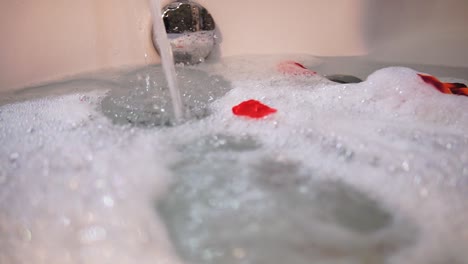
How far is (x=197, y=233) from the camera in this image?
443 mm

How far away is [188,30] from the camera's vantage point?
36.8 inches

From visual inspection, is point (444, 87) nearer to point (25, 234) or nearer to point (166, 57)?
point (166, 57)

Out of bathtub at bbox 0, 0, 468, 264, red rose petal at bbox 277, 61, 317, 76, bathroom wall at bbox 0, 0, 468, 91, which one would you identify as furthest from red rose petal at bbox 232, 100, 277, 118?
bathroom wall at bbox 0, 0, 468, 91

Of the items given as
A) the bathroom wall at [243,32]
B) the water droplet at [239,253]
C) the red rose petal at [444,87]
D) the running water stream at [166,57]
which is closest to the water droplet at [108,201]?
the water droplet at [239,253]

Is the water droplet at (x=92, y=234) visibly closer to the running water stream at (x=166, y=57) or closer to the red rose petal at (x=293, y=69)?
the running water stream at (x=166, y=57)

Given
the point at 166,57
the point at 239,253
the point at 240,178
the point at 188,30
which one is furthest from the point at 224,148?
the point at 188,30

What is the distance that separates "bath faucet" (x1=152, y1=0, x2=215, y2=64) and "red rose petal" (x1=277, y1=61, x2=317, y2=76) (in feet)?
0.55

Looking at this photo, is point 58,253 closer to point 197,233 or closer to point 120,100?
point 197,233

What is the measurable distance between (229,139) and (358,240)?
0.23 m

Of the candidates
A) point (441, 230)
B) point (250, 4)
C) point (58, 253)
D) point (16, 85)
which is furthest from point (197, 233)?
point (250, 4)

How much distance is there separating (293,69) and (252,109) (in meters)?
0.24

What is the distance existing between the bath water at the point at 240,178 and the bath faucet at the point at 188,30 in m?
0.22

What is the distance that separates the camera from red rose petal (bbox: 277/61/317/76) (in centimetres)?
87

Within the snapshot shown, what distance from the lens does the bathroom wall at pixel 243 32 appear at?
31.6 inches
